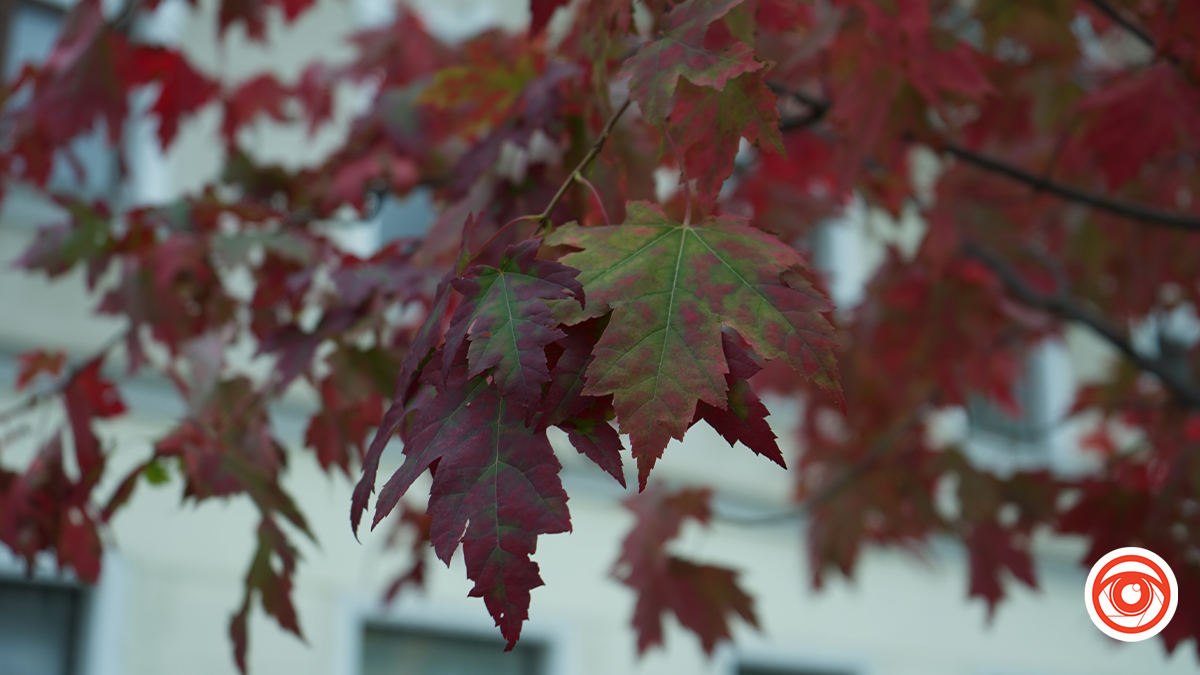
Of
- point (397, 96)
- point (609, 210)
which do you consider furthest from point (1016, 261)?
point (609, 210)

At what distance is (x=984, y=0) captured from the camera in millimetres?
2383

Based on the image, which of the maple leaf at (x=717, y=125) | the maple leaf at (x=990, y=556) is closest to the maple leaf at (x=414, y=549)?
the maple leaf at (x=990, y=556)

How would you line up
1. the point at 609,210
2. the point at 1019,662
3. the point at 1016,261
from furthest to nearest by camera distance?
the point at 1019,662 → the point at 1016,261 → the point at 609,210

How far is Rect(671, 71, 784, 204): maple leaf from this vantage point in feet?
3.66

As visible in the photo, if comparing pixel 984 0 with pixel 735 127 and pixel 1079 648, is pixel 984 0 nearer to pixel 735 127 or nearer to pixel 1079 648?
pixel 735 127

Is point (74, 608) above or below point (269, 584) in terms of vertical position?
above

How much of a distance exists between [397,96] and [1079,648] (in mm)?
6053

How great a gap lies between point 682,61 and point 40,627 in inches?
124

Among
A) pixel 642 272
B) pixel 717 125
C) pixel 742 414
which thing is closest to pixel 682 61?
pixel 717 125

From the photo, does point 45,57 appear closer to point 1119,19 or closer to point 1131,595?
point 1119,19

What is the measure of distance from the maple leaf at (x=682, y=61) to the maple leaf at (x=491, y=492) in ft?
1.18

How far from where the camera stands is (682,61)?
1107mm

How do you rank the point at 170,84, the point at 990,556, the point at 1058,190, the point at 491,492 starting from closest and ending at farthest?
the point at 491,492 → the point at 1058,190 → the point at 170,84 → the point at 990,556

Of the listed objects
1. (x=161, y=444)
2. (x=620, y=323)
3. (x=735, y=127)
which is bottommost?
(x=620, y=323)
